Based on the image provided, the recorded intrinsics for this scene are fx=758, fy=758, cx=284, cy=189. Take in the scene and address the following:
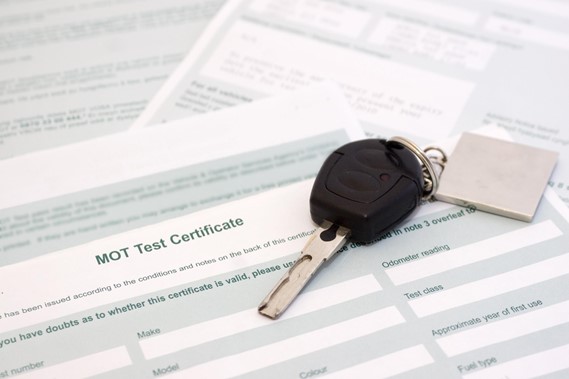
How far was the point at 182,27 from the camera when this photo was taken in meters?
0.78

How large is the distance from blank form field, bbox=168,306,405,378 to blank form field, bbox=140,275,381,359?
0.02 metres

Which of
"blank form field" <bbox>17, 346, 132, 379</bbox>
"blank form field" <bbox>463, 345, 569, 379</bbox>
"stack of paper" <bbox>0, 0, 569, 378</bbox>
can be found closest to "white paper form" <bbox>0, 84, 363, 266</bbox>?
"stack of paper" <bbox>0, 0, 569, 378</bbox>

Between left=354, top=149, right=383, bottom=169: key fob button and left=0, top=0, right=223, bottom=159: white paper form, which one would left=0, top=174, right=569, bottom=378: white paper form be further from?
left=0, top=0, right=223, bottom=159: white paper form

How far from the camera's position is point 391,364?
478 millimetres

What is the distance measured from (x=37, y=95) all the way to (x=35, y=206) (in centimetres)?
16

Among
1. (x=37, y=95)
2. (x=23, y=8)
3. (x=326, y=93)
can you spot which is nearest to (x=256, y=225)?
(x=326, y=93)

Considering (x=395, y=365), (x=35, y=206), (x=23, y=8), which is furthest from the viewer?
(x=23, y=8)

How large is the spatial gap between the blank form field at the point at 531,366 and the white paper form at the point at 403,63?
0.62ft

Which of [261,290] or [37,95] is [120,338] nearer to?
[261,290]

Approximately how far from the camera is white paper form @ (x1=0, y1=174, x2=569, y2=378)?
48 centimetres

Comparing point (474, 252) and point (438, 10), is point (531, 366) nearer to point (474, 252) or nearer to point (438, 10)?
point (474, 252)

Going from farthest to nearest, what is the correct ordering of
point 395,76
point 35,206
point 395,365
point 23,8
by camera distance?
point 23,8, point 395,76, point 35,206, point 395,365

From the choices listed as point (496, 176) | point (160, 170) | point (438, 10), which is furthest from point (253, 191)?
point (438, 10)

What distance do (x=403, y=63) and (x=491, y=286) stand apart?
0.89 feet
